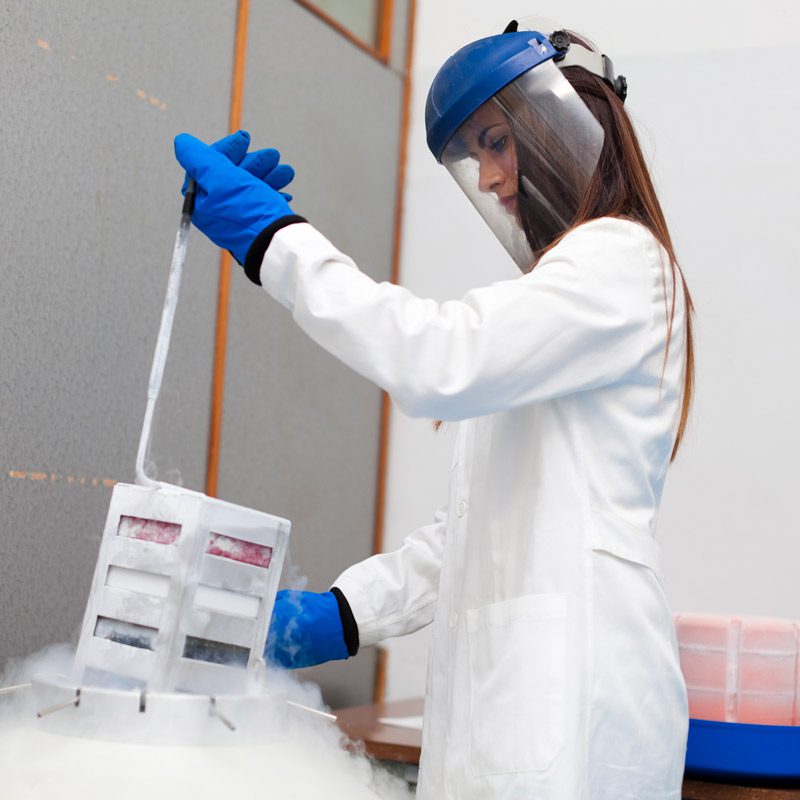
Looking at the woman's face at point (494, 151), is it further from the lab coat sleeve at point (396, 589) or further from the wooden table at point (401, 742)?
the wooden table at point (401, 742)

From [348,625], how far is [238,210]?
0.62 meters

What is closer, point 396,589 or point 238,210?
point 238,210

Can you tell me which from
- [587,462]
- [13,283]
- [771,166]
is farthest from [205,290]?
[771,166]

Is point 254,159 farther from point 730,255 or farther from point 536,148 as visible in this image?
point 730,255

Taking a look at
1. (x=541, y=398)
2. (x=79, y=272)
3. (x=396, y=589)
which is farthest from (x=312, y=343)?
(x=541, y=398)

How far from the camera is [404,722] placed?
2381 mm

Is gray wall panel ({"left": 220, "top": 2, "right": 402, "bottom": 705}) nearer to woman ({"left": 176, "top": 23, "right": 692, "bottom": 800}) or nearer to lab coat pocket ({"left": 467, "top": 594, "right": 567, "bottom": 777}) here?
woman ({"left": 176, "top": 23, "right": 692, "bottom": 800})

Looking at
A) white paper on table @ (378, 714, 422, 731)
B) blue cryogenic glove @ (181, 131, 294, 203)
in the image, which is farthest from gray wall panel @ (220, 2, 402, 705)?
blue cryogenic glove @ (181, 131, 294, 203)

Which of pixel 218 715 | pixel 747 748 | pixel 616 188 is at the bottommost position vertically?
pixel 747 748

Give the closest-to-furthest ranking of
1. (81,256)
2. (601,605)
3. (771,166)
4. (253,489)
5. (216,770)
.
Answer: (216,770) → (601,605) → (81,256) → (253,489) → (771,166)

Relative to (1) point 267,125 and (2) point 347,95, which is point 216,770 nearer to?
(1) point 267,125

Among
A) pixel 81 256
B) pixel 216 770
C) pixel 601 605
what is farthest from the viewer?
pixel 81 256

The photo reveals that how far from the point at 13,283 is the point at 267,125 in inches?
34.1

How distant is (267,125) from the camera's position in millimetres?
2428
